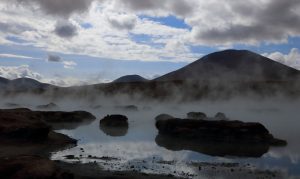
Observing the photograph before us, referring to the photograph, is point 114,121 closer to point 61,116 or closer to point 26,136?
point 61,116

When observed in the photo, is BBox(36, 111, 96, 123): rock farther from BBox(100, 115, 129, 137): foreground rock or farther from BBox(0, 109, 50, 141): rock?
BBox(0, 109, 50, 141): rock

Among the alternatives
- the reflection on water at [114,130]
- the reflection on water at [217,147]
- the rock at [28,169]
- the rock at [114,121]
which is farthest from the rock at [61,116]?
the rock at [28,169]

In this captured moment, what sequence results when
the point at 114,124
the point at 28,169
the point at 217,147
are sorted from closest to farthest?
the point at 28,169 → the point at 217,147 → the point at 114,124

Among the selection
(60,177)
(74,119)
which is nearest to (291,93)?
(74,119)

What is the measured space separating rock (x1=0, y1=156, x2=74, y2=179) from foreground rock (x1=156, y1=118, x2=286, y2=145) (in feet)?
63.6

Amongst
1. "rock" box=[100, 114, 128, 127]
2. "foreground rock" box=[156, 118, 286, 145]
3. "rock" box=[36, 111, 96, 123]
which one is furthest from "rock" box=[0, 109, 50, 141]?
"rock" box=[36, 111, 96, 123]

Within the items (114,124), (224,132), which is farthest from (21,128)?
(114,124)

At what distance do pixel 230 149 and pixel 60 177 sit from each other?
53.0 ft

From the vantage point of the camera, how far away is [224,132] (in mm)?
32750

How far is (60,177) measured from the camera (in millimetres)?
14859

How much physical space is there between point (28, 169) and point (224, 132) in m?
20.7

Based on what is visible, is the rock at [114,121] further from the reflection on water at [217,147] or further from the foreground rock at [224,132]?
the reflection on water at [217,147]

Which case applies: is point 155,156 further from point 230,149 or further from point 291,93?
point 291,93

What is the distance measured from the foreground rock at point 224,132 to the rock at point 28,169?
19.4 meters
